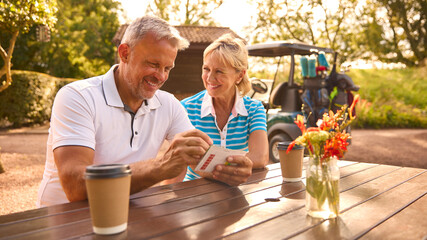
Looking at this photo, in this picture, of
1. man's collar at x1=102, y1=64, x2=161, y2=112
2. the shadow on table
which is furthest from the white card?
man's collar at x1=102, y1=64, x2=161, y2=112

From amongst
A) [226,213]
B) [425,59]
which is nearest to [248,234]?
[226,213]

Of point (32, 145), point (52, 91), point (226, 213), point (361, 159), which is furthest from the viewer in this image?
point (52, 91)

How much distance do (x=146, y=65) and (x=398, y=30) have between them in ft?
76.3

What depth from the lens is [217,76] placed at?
2.65m

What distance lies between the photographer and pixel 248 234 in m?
1.14

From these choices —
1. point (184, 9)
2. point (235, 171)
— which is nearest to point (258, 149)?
point (235, 171)

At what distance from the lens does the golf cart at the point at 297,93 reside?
19.7 feet

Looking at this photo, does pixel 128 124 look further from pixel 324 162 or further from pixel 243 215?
pixel 324 162

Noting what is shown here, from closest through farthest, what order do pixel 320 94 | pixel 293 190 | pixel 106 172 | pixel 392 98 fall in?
pixel 106 172
pixel 293 190
pixel 320 94
pixel 392 98

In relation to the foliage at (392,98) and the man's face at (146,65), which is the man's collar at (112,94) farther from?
the foliage at (392,98)

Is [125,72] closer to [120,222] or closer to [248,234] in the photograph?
[120,222]

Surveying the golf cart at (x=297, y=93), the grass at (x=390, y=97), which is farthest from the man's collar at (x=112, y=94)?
the grass at (x=390, y=97)

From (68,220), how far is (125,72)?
1037 mm

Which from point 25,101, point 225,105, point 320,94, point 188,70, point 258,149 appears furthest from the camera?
point 188,70
